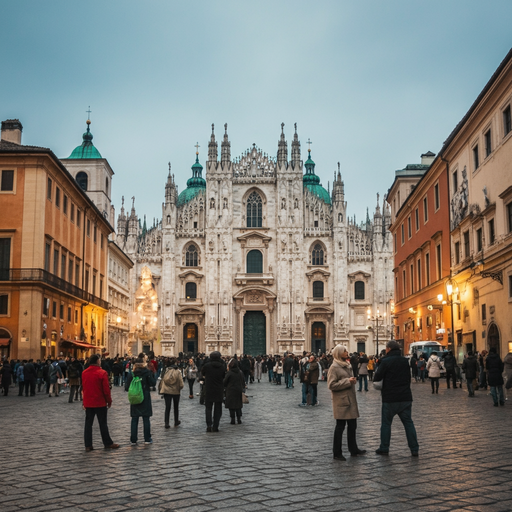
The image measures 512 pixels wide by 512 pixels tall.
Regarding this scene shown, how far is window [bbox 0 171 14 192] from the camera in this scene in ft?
114

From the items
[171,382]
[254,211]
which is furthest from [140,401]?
[254,211]

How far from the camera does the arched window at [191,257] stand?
68.6 metres

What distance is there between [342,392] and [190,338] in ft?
192

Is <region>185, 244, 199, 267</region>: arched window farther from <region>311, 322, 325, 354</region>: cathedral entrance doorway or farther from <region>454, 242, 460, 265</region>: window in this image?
<region>454, 242, 460, 265</region>: window

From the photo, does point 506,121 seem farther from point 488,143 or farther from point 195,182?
point 195,182

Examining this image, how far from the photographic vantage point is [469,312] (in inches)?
1164

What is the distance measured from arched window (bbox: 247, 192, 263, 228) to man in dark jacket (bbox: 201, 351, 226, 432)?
178 feet

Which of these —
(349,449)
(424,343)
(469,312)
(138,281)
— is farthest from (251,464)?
(138,281)

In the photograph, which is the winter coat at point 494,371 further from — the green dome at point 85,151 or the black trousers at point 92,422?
→ the green dome at point 85,151

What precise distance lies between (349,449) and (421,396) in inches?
534

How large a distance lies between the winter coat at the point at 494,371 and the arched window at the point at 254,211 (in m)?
50.8

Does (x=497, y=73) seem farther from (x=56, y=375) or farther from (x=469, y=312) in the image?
(x=56, y=375)

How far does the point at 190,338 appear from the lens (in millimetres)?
67812

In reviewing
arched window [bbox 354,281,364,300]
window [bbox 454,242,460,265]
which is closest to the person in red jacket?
window [bbox 454,242,460,265]
